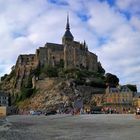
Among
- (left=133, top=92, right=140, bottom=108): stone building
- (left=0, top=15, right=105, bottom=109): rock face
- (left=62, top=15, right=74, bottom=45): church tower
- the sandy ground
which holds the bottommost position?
the sandy ground

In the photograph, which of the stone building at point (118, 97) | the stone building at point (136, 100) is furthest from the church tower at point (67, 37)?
the stone building at point (136, 100)

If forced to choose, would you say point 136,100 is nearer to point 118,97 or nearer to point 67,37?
point 118,97

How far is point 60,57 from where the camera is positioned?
379 feet

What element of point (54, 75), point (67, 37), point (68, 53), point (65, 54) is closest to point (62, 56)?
point (65, 54)

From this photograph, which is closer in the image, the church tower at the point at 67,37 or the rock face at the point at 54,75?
the rock face at the point at 54,75

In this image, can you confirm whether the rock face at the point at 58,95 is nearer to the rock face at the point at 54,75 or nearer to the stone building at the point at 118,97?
the rock face at the point at 54,75

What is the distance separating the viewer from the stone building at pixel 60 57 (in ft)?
376

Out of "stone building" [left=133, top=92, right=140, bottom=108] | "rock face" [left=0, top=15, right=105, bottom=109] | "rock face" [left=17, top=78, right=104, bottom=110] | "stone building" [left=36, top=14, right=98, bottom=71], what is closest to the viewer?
"stone building" [left=133, top=92, right=140, bottom=108]

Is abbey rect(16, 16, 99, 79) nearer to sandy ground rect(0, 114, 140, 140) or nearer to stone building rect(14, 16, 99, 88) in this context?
stone building rect(14, 16, 99, 88)

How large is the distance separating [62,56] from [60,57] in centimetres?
71

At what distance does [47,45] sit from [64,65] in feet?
27.6

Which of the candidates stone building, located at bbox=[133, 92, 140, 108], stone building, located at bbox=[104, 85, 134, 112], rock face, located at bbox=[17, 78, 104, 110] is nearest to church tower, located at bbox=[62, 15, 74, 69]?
rock face, located at bbox=[17, 78, 104, 110]

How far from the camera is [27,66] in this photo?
392 ft

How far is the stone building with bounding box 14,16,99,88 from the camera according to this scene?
376 feet
